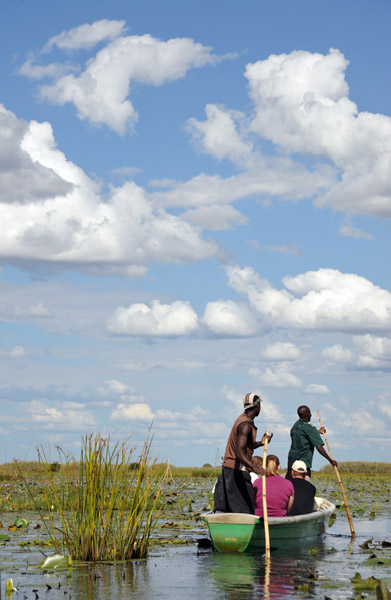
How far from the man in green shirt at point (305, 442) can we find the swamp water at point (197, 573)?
162 centimetres

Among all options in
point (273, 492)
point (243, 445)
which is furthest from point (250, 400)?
point (273, 492)

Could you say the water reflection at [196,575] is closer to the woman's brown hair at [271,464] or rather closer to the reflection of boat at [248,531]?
the reflection of boat at [248,531]

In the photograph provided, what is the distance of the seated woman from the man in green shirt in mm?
2176

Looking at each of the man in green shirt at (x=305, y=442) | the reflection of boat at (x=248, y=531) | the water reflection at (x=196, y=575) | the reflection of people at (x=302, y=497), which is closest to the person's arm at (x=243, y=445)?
the reflection of boat at (x=248, y=531)

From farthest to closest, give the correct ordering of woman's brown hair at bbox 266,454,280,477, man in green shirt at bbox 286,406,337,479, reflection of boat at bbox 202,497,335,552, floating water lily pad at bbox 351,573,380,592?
man in green shirt at bbox 286,406,337,479 < woman's brown hair at bbox 266,454,280,477 < reflection of boat at bbox 202,497,335,552 < floating water lily pad at bbox 351,573,380,592

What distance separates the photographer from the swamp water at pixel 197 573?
897cm

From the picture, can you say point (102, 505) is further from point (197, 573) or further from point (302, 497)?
point (302, 497)

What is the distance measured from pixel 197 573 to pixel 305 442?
17.1ft

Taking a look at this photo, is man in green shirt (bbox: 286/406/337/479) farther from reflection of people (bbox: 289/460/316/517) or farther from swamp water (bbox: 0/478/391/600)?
swamp water (bbox: 0/478/391/600)

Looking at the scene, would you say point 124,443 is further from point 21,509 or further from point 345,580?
point 21,509

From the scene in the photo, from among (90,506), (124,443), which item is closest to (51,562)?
(90,506)

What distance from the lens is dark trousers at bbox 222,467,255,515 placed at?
12.2 meters

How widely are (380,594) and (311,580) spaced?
2.25m

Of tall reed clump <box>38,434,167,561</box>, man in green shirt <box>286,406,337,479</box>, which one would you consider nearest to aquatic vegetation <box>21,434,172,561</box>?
tall reed clump <box>38,434,167,561</box>
